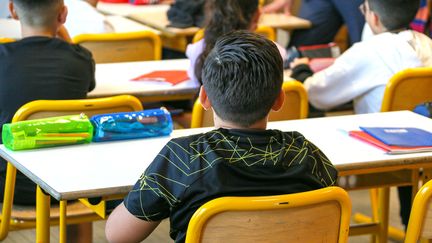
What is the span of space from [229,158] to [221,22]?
1844mm

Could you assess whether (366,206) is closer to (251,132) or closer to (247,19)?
(247,19)

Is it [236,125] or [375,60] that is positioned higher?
[236,125]

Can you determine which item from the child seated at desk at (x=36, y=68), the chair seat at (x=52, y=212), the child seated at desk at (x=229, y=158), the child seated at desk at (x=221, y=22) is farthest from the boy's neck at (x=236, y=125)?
the child seated at desk at (x=221, y=22)

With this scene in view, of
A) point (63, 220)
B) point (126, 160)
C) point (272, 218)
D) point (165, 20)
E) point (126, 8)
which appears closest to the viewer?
point (272, 218)

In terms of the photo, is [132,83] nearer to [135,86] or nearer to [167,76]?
[135,86]

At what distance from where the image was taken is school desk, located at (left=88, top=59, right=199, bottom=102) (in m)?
3.86

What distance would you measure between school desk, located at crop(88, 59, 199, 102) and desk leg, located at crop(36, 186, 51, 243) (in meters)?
1.02

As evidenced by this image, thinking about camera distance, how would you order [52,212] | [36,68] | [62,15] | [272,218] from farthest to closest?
1. [62,15]
2. [36,68]
3. [52,212]
4. [272,218]

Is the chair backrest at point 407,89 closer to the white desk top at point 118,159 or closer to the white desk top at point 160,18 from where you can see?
the white desk top at point 118,159

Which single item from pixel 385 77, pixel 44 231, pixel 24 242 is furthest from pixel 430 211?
pixel 24 242

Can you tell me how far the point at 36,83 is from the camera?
3312mm

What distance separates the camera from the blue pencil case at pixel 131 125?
2.80 m

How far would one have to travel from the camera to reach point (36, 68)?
131 inches

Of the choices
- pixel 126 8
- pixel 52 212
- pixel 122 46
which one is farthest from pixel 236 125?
pixel 126 8
